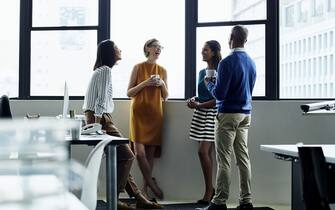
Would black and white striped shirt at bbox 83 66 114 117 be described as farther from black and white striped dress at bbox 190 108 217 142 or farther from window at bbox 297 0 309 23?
window at bbox 297 0 309 23

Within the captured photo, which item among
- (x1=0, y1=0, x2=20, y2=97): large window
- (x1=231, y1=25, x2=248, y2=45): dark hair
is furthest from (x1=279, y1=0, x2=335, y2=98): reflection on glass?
(x1=0, y1=0, x2=20, y2=97): large window

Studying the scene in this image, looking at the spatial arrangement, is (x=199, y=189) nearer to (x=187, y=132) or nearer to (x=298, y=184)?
(x=187, y=132)

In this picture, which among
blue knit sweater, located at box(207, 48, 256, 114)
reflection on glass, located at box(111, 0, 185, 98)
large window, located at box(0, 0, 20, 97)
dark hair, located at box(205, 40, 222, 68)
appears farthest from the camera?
large window, located at box(0, 0, 20, 97)

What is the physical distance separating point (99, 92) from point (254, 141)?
5.43 ft

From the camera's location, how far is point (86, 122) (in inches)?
152

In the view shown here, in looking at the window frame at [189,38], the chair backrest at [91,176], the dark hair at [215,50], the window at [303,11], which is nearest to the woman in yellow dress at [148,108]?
the window frame at [189,38]

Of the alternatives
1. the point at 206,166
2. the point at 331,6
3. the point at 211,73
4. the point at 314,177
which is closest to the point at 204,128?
the point at 206,166

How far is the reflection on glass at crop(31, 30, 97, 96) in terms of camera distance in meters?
5.03

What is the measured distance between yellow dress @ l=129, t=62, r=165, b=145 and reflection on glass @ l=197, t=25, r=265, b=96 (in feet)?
1.90

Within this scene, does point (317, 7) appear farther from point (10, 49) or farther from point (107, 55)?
point (10, 49)

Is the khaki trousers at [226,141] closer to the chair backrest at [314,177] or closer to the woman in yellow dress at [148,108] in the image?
the woman in yellow dress at [148,108]

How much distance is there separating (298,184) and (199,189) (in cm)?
205

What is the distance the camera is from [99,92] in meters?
3.79

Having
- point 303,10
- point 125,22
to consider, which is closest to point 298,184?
point 303,10
